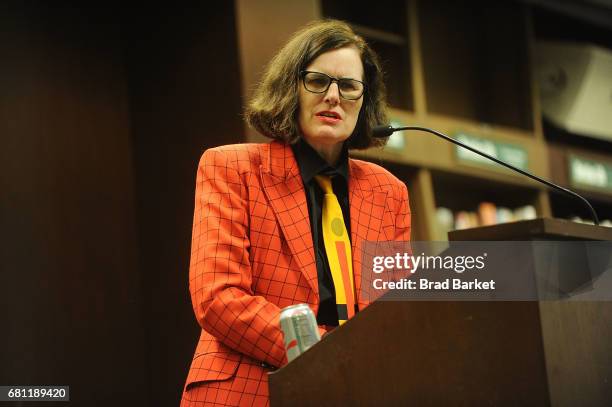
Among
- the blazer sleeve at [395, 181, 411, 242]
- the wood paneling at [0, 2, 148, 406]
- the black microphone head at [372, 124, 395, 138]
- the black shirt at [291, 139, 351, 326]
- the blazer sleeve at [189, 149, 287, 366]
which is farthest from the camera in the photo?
the wood paneling at [0, 2, 148, 406]

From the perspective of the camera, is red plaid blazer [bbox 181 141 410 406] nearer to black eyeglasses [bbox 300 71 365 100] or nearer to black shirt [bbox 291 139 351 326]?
black shirt [bbox 291 139 351 326]

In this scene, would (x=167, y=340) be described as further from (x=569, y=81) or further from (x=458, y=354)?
(x=569, y=81)

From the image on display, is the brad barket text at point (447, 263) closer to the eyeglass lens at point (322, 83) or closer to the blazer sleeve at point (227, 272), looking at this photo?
the blazer sleeve at point (227, 272)

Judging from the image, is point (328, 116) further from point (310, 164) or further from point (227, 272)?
point (227, 272)

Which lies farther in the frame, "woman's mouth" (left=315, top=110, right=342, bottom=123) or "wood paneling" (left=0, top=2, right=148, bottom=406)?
"wood paneling" (left=0, top=2, right=148, bottom=406)

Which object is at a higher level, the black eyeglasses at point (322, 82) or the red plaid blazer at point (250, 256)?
the black eyeglasses at point (322, 82)

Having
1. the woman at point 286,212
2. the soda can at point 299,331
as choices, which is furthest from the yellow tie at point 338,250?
the soda can at point 299,331

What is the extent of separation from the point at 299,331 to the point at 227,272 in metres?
0.31

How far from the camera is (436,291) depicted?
1576mm

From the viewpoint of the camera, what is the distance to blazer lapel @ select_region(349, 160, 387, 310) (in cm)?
206

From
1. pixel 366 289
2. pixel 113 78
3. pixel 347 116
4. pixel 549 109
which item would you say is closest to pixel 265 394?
pixel 366 289

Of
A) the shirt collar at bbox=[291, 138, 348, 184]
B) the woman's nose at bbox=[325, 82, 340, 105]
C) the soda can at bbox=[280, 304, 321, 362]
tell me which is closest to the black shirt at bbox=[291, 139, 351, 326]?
the shirt collar at bbox=[291, 138, 348, 184]

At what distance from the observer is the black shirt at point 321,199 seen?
1992 mm

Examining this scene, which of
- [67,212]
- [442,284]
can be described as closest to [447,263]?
[442,284]
